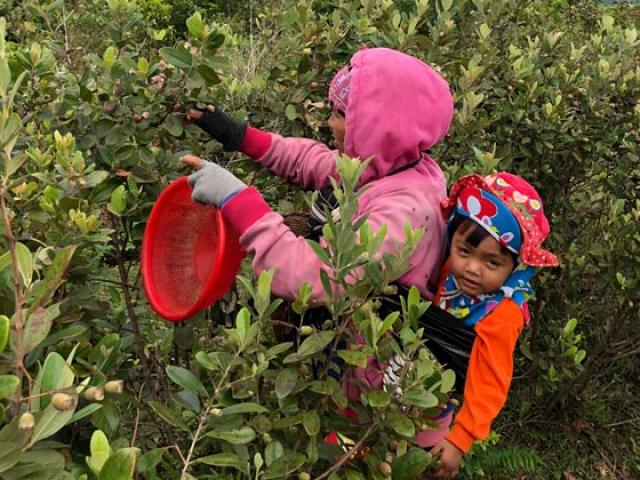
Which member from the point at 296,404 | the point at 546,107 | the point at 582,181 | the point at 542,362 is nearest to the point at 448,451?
the point at 296,404

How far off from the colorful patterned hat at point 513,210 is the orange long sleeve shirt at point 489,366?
0.17 metres

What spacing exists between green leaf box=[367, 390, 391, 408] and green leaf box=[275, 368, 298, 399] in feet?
0.48

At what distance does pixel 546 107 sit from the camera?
2.63 m

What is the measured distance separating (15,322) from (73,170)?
2.04ft

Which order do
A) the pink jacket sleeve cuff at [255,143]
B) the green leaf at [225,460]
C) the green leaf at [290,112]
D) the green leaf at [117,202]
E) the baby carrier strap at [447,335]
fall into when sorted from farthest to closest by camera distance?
the green leaf at [290,112] < the pink jacket sleeve cuff at [255,143] < the baby carrier strap at [447,335] < the green leaf at [117,202] < the green leaf at [225,460]

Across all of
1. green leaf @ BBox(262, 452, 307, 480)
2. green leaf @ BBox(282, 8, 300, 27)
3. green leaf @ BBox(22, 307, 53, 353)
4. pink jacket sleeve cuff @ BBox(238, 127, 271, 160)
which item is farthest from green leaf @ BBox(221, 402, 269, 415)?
green leaf @ BBox(282, 8, 300, 27)

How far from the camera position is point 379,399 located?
1.21m

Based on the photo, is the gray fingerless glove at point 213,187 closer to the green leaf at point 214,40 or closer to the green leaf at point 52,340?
the green leaf at point 214,40

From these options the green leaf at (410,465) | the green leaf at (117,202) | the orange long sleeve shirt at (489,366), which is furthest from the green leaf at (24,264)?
the orange long sleeve shirt at (489,366)

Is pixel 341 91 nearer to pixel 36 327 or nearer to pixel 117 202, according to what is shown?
pixel 117 202

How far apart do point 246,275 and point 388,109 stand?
0.68m

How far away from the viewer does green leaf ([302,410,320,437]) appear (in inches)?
48.7

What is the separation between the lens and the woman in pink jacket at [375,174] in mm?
1608

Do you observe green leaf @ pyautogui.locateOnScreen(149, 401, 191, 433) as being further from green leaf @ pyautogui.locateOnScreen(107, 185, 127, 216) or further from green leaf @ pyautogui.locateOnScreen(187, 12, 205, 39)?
green leaf @ pyautogui.locateOnScreen(187, 12, 205, 39)
